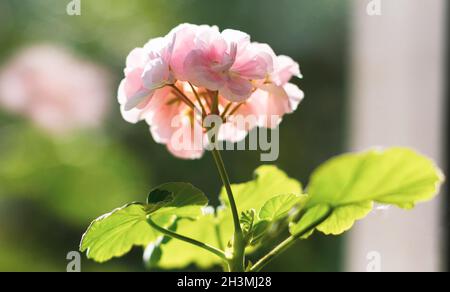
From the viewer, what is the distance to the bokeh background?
1162 millimetres

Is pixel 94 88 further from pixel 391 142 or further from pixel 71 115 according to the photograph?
pixel 391 142

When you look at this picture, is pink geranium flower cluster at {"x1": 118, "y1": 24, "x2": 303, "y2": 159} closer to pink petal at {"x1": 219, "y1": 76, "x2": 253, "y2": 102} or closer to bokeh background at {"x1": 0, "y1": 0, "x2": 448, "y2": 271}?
pink petal at {"x1": 219, "y1": 76, "x2": 253, "y2": 102}

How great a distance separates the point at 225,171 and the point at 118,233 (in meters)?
0.11

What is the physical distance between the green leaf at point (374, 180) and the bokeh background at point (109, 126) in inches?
35.1

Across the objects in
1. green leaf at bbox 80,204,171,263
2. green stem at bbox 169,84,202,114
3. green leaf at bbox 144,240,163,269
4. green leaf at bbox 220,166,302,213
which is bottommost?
green leaf at bbox 144,240,163,269

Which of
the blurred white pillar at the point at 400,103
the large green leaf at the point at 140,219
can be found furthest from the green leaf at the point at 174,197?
the blurred white pillar at the point at 400,103

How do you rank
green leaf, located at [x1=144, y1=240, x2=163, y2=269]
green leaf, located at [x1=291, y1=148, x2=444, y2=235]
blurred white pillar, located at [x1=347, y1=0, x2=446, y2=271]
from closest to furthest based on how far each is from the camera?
green leaf, located at [x1=291, y1=148, x2=444, y2=235]
green leaf, located at [x1=144, y1=240, x2=163, y2=269]
blurred white pillar, located at [x1=347, y1=0, x2=446, y2=271]

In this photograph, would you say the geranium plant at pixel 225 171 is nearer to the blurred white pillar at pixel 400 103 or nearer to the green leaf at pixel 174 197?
the green leaf at pixel 174 197

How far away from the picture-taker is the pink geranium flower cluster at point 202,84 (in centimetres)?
37

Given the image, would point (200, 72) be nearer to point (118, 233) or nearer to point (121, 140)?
point (118, 233)

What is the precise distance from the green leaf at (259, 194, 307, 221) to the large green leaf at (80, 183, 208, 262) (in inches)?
1.8

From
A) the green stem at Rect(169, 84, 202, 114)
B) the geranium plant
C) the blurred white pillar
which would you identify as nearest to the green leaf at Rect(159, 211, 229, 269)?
the geranium plant

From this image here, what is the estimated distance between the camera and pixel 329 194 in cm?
34
